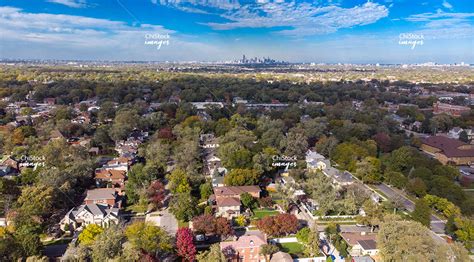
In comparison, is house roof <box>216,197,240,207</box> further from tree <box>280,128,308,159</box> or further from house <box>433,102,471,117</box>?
house <box>433,102,471,117</box>

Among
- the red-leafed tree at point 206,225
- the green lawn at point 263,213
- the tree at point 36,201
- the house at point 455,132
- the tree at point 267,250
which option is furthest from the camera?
the house at point 455,132

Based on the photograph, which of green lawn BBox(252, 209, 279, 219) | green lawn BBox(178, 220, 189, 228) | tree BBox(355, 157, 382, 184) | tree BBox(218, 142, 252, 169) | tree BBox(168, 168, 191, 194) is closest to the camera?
green lawn BBox(178, 220, 189, 228)

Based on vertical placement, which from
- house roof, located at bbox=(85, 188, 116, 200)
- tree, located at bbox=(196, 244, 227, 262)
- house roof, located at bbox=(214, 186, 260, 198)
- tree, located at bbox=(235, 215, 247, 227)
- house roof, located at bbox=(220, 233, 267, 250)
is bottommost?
tree, located at bbox=(235, 215, 247, 227)

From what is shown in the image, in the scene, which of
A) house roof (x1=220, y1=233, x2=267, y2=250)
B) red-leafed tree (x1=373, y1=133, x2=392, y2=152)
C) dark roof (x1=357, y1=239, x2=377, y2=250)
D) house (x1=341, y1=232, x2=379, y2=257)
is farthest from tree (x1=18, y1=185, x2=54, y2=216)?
red-leafed tree (x1=373, y1=133, x2=392, y2=152)

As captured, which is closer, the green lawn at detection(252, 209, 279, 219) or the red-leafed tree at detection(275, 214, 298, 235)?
the red-leafed tree at detection(275, 214, 298, 235)

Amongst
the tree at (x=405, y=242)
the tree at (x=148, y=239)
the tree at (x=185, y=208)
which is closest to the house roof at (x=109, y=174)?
the tree at (x=185, y=208)

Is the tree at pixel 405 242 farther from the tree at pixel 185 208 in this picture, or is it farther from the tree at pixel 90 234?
the tree at pixel 90 234

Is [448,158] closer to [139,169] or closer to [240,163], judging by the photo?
[240,163]
